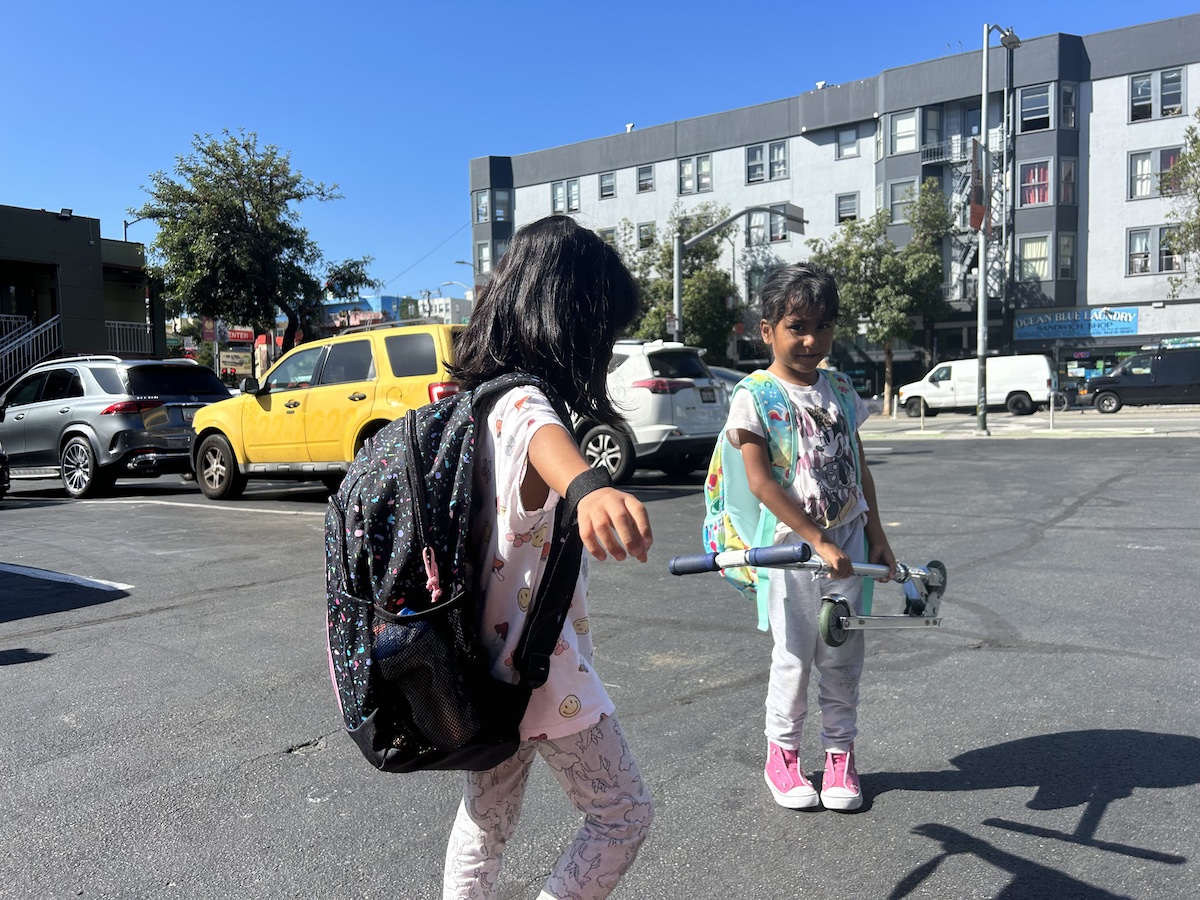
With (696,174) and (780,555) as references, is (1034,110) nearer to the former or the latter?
(696,174)

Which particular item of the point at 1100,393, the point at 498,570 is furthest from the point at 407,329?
the point at 1100,393

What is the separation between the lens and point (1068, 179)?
36125 mm

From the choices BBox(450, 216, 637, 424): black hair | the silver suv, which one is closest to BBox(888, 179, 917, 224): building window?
the silver suv

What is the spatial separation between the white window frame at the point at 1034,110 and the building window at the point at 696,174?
13.1 meters

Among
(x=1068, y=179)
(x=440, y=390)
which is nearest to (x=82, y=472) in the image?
(x=440, y=390)

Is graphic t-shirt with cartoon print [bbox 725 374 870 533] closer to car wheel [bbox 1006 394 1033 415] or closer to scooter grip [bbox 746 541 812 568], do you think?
scooter grip [bbox 746 541 812 568]

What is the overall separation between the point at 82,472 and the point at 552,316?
1211 centimetres

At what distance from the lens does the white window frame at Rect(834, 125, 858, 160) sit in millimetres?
40438

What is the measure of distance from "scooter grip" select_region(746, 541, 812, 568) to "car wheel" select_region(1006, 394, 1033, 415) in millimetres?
31582

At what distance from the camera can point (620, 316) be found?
6.39ft

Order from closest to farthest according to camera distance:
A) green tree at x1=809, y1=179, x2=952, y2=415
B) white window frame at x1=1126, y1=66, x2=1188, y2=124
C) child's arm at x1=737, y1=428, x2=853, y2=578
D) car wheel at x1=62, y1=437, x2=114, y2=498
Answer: child's arm at x1=737, y1=428, x2=853, y2=578 < car wheel at x1=62, y1=437, x2=114, y2=498 < white window frame at x1=1126, y1=66, x2=1188, y2=124 < green tree at x1=809, y1=179, x2=952, y2=415

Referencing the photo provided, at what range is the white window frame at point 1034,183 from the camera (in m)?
36.0

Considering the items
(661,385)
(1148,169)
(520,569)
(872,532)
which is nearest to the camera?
(520,569)

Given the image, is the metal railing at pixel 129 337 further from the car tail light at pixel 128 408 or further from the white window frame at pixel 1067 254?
the white window frame at pixel 1067 254
